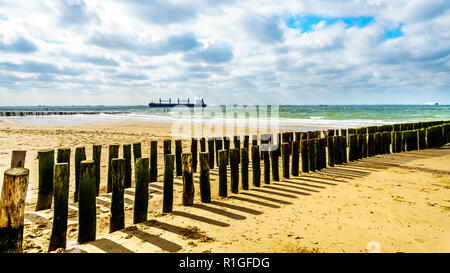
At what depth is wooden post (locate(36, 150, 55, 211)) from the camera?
4961 mm

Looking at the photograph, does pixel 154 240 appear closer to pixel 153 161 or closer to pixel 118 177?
pixel 118 177

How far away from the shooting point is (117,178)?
389 cm

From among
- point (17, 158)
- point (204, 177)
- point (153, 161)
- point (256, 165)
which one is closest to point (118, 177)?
point (204, 177)

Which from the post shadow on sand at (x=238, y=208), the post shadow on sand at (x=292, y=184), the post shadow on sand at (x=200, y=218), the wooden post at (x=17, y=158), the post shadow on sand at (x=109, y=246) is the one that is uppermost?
the wooden post at (x=17, y=158)

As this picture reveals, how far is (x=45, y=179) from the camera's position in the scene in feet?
16.6

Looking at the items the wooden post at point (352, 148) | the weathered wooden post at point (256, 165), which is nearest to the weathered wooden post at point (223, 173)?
the weathered wooden post at point (256, 165)

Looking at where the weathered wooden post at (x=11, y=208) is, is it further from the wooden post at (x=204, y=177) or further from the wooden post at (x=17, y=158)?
the wooden post at (x=17, y=158)

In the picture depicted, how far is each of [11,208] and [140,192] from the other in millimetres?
1596

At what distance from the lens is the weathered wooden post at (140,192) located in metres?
4.05

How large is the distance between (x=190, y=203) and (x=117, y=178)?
140 centimetres

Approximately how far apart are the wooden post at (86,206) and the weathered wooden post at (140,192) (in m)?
0.63

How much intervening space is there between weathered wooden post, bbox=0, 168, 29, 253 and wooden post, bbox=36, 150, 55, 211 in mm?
2421
